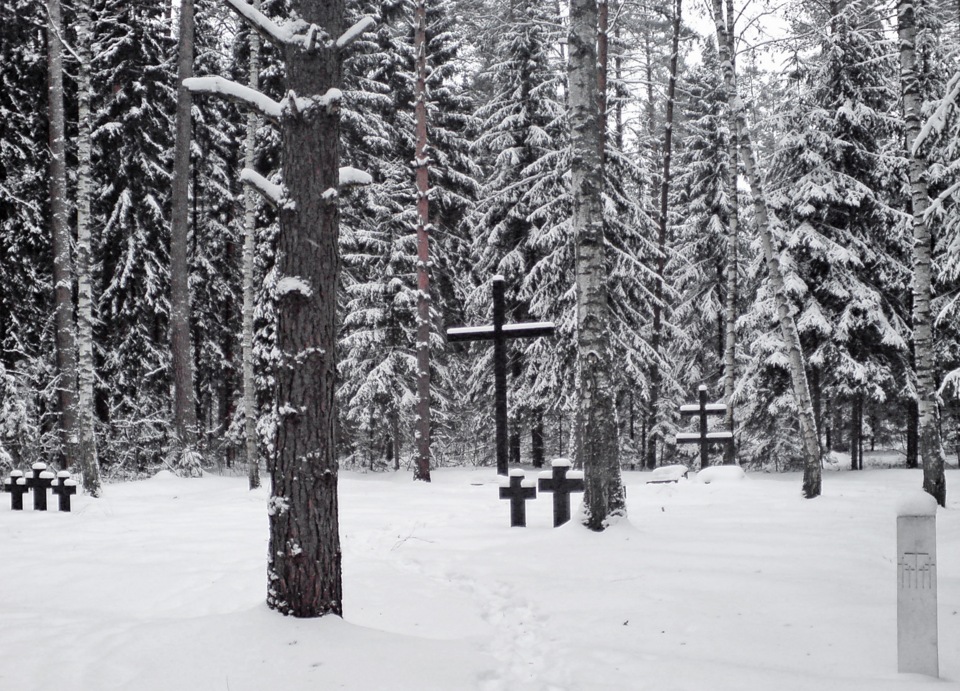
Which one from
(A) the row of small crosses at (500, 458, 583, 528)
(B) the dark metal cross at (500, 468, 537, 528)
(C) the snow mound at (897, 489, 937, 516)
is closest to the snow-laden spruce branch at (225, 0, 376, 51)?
(C) the snow mound at (897, 489, 937, 516)

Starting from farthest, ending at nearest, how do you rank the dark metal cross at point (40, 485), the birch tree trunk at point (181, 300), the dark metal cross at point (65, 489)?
the birch tree trunk at point (181, 300)
the dark metal cross at point (40, 485)
the dark metal cross at point (65, 489)

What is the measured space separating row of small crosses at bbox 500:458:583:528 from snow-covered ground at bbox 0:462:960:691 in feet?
0.88

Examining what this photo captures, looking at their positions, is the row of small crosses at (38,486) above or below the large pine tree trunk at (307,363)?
below

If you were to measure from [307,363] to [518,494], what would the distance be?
4492 mm

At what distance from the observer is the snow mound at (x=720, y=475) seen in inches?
519

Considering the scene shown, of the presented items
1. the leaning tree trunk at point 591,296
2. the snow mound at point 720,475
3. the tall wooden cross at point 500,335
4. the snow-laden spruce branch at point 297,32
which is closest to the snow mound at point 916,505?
the leaning tree trunk at point 591,296

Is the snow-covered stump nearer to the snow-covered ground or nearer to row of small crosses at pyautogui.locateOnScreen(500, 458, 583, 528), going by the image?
the snow-covered ground

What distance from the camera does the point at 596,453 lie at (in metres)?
7.29

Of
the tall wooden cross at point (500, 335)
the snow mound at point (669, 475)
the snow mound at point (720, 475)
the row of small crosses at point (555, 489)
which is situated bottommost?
the snow mound at point (669, 475)

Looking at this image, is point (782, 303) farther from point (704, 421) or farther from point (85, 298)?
point (85, 298)

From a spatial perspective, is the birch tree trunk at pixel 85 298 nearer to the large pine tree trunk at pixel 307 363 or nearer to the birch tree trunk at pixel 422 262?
the birch tree trunk at pixel 422 262

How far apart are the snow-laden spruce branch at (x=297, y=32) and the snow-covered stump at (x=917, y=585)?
13.8ft

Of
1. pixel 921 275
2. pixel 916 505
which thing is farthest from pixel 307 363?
pixel 921 275

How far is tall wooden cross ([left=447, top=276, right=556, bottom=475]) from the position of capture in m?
11.6
